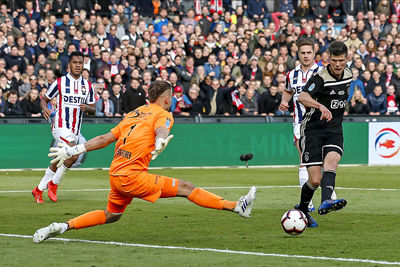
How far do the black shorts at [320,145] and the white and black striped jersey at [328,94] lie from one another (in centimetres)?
8

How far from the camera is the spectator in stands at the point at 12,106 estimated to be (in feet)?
70.2

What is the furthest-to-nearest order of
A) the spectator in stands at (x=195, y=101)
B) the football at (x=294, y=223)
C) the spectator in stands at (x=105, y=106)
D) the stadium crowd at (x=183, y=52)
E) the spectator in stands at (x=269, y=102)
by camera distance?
the spectator in stands at (x=269, y=102)
the spectator in stands at (x=195, y=101)
the stadium crowd at (x=183, y=52)
the spectator in stands at (x=105, y=106)
the football at (x=294, y=223)

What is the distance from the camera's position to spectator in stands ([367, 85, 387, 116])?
997 inches

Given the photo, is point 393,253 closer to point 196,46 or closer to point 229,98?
point 229,98

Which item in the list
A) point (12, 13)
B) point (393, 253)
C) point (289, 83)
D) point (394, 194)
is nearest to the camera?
point (393, 253)

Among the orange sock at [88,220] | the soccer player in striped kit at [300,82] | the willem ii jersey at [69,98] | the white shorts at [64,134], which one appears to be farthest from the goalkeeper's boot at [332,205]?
the willem ii jersey at [69,98]

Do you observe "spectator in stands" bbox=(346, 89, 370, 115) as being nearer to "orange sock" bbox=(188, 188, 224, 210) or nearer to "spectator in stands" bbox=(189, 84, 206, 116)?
"spectator in stands" bbox=(189, 84, 206, 116)

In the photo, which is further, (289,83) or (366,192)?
(366,192)

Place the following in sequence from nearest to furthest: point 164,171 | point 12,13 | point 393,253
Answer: point 393,253
point 164,171
point 12,13

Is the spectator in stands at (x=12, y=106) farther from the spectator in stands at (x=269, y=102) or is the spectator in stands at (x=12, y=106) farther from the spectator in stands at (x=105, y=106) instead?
the spectator in stands at (x=269, y=102)

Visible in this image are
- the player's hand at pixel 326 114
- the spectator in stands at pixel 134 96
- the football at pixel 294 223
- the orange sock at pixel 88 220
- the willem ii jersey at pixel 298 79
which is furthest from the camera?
the spectator in stands at pixel 134 96

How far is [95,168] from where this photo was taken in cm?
2233

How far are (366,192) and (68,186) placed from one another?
19.5ft

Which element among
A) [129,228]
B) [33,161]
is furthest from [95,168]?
[129,228]
